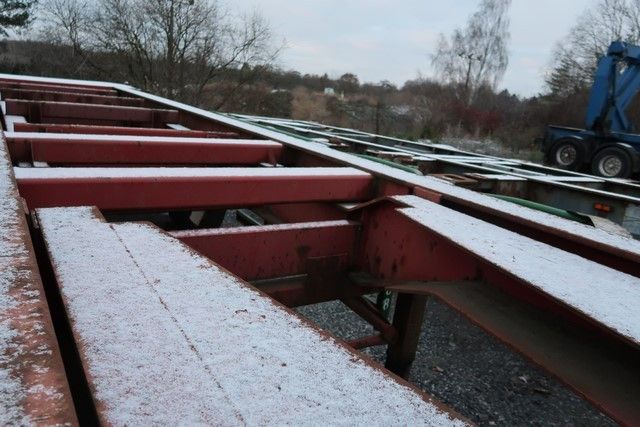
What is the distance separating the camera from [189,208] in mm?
1593

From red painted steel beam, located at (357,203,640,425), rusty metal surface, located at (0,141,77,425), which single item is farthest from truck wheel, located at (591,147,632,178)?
rusty metal surface, located at (0,141,77,425)

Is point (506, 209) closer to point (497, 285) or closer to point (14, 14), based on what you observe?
point (497, 285)

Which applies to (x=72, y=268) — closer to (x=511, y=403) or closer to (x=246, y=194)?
(x=246, y=194)

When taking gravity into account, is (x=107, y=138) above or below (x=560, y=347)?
above

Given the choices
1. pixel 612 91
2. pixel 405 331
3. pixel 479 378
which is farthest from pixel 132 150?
pixel 612 91

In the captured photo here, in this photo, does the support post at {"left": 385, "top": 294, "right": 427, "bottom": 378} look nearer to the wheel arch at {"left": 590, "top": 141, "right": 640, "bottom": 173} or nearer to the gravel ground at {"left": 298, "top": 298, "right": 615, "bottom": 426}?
the gravel ground at {"left": 298, "top": 298, "right": 615, "bottom": 426}

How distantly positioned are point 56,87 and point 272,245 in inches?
191

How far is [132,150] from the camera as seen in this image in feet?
6.85

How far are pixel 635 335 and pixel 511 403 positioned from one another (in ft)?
9.34

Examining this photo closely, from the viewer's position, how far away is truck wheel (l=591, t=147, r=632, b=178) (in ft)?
34.7

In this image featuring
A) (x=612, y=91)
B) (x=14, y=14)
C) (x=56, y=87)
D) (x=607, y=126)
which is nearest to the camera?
(x=56, y=87)

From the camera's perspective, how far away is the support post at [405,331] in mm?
2055

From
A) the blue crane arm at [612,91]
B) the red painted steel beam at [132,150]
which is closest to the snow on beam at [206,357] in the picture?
the red painted steel beam at [132,150]

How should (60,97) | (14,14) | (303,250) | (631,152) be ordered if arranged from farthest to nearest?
1. (14,14)
2. (631,152)
3. (60,97)
4. (303,250)
